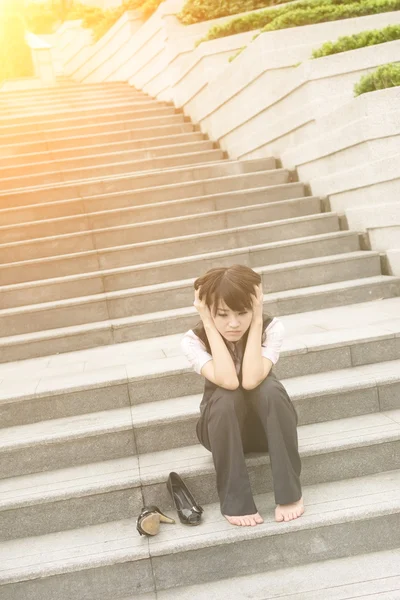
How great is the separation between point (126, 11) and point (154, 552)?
13.1m

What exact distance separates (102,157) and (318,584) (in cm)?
725

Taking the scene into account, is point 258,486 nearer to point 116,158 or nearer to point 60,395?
point 60,395

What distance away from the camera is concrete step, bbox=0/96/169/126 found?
11141 mm

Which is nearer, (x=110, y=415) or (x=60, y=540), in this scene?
(x=60, y=540)

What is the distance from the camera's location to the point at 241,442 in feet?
10.9

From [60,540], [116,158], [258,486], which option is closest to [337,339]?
[258,486]

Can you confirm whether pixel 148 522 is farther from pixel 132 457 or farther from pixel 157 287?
pixel 157 287

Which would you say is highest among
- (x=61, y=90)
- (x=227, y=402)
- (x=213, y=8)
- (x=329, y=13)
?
(x=213, y=8)

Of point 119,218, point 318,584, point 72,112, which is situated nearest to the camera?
point 318,584

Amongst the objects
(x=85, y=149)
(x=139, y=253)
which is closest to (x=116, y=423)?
(x=139, y=253)

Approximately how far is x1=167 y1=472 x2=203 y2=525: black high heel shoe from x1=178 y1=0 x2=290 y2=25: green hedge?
360 inches

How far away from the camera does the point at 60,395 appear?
4.36 m

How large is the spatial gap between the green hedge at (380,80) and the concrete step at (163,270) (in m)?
1.44

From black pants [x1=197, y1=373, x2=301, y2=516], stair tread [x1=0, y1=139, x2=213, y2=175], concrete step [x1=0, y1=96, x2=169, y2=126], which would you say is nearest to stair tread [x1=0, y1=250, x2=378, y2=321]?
black pants [x1=197, y1=373, x2=301, y2=516]
